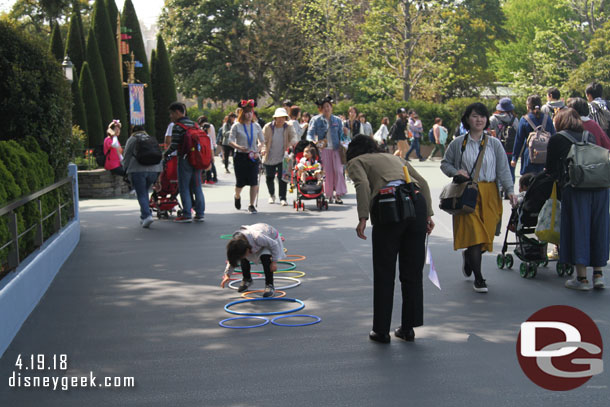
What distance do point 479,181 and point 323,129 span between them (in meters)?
7.95

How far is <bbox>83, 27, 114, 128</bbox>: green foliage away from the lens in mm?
25188

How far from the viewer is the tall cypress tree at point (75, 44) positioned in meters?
26.5

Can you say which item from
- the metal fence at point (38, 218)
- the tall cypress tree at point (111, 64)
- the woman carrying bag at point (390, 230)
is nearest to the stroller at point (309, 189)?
the metal fence at point (38, 218)

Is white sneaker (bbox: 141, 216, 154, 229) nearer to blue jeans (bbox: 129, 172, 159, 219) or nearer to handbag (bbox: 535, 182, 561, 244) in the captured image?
blue jeans (bbox: 129, 172, 159, 219)

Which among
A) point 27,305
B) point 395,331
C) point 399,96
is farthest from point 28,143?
point 399,96

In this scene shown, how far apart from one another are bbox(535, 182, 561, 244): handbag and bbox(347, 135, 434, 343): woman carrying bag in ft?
8.57

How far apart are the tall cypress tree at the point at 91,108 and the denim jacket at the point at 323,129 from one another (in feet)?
36.3

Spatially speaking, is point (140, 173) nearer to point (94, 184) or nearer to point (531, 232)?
point (94, 184)

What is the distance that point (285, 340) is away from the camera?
637 cm

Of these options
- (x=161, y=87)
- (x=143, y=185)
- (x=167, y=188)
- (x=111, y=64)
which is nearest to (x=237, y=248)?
(x=143, y=185)

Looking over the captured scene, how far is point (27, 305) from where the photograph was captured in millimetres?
7270

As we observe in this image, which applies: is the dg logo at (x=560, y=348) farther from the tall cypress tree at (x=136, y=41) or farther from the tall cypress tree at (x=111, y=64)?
the tall cypress tree at (x=136, y=41)

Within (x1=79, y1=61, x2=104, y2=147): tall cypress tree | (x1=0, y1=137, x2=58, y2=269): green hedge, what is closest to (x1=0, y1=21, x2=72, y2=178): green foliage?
(x1=0, y1=137, x2=58, y2=269): green hedge

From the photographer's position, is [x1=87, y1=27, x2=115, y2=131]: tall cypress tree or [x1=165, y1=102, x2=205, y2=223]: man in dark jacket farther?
[x1=87, y1=27, x2=115, y2=131]: tall cypress tree
